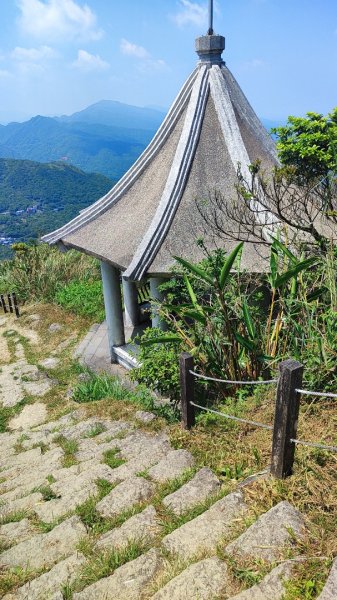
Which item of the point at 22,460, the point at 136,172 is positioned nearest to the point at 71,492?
the point at 22,460

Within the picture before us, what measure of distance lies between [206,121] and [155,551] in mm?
5845

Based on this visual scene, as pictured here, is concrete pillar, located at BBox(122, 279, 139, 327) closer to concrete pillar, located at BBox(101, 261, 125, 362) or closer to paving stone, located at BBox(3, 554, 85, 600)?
concrete pillar, located at BBox(101, 261, 125, 362)

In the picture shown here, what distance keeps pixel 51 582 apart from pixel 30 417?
14.4 ft

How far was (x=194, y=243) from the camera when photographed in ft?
19.6

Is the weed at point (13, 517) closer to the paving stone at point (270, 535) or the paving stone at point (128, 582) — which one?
the paving stone at point (128, 582)

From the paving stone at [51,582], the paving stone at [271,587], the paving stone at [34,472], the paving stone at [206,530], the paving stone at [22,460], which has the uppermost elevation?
the paving stone at [271,587]

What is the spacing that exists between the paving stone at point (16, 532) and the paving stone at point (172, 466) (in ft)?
3.13

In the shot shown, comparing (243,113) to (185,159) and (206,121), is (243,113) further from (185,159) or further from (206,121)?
(185,159)

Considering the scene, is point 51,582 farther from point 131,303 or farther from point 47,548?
point 131,303

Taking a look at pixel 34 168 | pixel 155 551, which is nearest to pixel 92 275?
pixel 155 551

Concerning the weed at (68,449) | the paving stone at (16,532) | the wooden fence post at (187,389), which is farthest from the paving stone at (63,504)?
the wooden fence post at (187,389)

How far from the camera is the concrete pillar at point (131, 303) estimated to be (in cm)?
931

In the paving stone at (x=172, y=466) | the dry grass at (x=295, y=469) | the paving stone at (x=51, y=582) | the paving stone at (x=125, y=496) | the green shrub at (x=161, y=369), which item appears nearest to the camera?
the dry grass at (x=295, y=469)

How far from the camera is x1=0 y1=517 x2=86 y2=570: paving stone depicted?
2965mm
